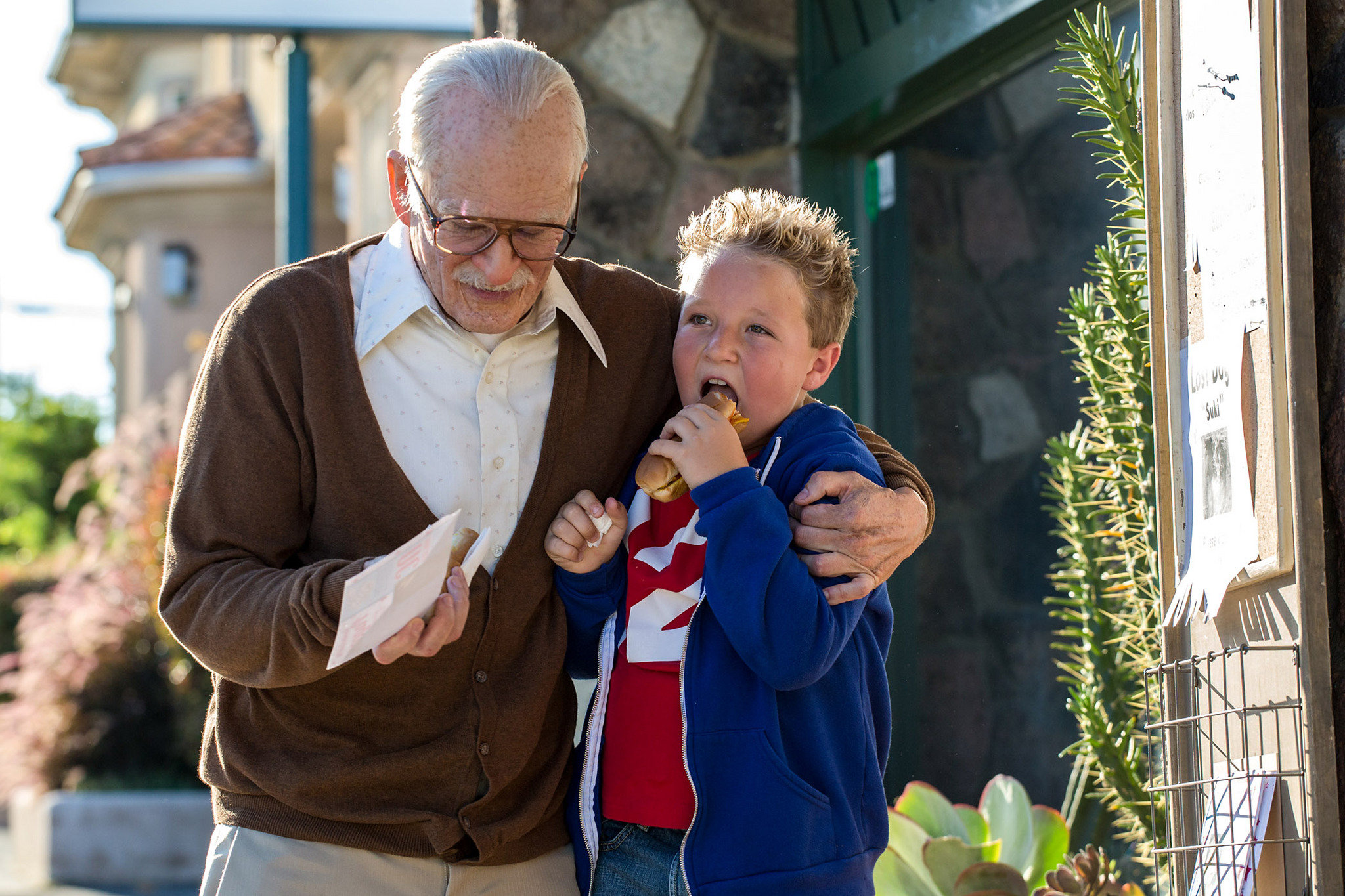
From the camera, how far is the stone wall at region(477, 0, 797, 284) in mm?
4230

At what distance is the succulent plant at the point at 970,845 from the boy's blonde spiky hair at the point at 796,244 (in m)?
1.18

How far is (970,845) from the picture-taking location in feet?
9.38

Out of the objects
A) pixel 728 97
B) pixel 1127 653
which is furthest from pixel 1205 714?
pixel 728 97

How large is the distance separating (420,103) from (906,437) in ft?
7.75

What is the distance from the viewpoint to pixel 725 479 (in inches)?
77.4

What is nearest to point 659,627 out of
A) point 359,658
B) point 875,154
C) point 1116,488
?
point 359,658

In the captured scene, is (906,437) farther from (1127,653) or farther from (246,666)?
(246,666)

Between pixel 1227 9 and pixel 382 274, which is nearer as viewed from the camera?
pixel 1227 9

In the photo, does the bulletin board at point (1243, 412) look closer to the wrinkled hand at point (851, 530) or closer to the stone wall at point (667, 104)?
the wrinkled hand at point (851, 530)

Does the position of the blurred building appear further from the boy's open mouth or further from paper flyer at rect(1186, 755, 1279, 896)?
paper flyer at rect(1186, 755, 1279, 896)

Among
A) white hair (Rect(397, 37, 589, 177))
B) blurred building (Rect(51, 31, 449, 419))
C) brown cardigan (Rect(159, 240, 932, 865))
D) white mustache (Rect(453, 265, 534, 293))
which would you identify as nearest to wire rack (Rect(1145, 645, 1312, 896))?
brown cardigan (Rect(159, 240, 932, 865))

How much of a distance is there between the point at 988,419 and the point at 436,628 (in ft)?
8.56

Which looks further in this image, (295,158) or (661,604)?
(295,158)

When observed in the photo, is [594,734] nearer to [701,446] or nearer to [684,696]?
[684,696]
